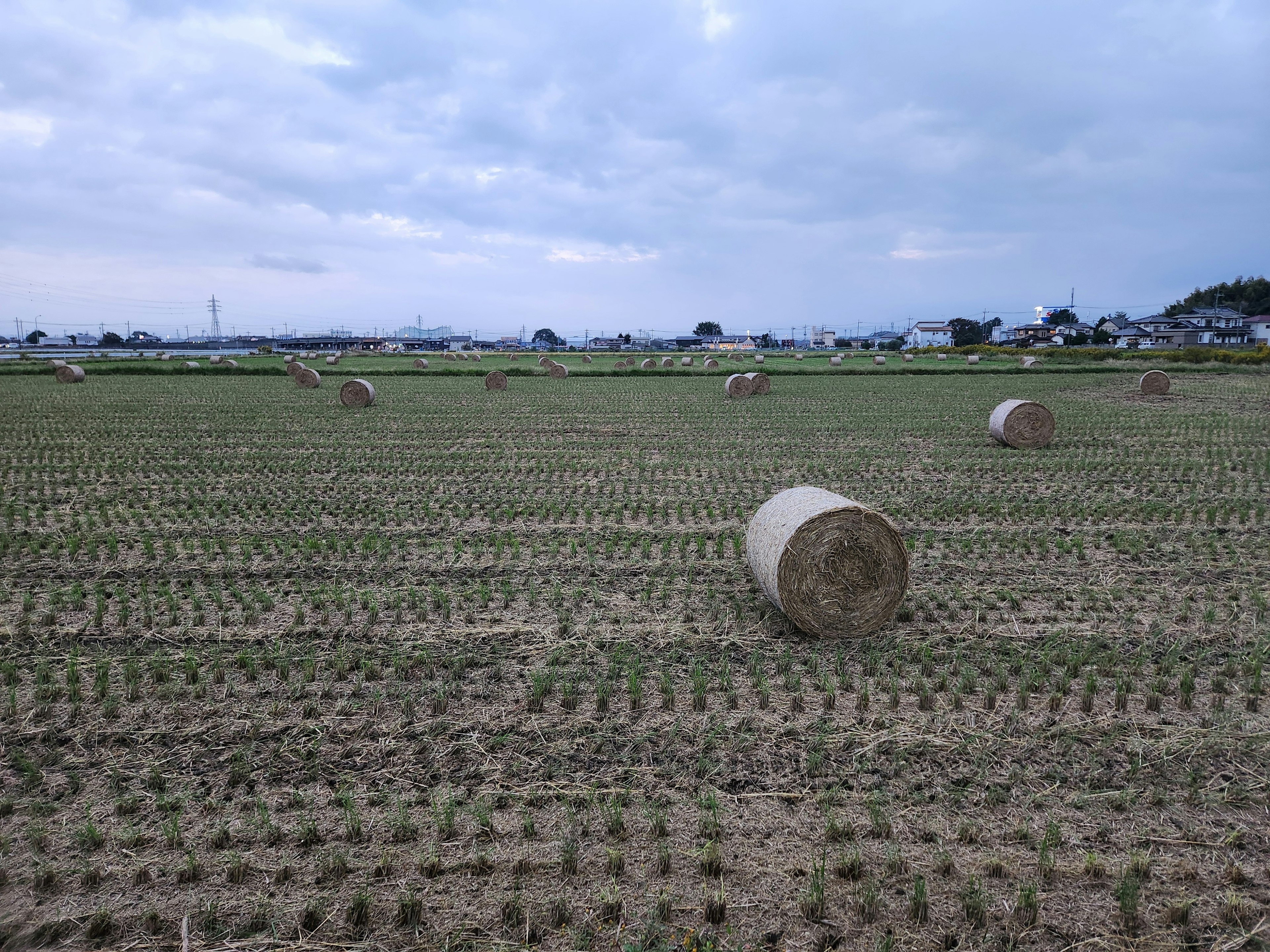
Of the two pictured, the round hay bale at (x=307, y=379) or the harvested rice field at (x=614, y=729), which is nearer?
the harvested rice field at (x=614, y=729)

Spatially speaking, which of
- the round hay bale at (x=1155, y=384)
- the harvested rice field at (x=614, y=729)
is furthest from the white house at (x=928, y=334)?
the harvested rice field at (x=614, y=729)

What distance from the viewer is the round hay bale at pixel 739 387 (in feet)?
109

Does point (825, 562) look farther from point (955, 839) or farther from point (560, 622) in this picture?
point (955, 839)

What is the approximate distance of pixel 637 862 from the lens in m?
4.29

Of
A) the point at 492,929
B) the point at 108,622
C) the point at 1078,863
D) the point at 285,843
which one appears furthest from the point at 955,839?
the point at 108,622

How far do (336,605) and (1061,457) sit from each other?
1576 centimetres

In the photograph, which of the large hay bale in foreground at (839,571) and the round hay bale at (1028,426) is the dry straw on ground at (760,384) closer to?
the round hay bale at (1028,426)

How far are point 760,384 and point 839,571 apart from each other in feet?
91.9

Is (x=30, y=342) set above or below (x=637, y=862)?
above

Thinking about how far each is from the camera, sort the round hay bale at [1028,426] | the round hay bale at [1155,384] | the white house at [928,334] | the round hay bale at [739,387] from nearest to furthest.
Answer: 1. the round hay bale at [1028,426]
2. the round hay bale at [739,387]
3. the round hay bale at [1155,384]
4. the white house at [928,334]

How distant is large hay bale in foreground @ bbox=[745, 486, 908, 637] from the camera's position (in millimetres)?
7512

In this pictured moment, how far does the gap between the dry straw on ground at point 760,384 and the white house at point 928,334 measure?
123 metres

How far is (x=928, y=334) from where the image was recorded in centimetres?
17488

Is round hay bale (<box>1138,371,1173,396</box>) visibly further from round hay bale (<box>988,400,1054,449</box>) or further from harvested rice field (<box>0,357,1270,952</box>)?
harvested rice field (<box>0,357,1270,952</box>)
